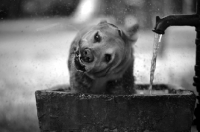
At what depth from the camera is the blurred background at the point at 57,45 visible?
2.88 metres

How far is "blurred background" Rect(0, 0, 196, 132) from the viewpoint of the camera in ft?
9.47

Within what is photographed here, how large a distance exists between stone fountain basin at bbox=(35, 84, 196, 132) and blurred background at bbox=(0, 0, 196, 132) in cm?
72

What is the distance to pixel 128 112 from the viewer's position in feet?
6.00

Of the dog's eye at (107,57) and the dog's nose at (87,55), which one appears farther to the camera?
the dog's eye at (107,57)

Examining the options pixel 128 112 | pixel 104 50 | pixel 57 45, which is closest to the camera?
pixel 128 112

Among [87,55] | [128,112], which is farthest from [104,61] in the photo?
[128,112]

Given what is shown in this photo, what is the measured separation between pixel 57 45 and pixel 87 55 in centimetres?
130

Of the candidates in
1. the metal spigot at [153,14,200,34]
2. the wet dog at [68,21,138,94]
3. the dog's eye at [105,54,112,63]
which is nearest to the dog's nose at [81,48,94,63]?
the wet dog at [68,21,138,94]

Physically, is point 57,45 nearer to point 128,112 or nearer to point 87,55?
point 87,55

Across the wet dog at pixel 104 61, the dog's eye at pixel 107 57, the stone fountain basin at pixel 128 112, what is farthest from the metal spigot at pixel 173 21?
the stone fountain basin at pixel 128 112

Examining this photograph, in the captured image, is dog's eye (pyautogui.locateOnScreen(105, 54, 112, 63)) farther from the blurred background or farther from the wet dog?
the blurred background

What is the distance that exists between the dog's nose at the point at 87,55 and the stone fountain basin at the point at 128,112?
0.79ft

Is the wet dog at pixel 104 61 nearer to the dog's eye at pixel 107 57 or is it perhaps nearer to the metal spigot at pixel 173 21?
the dog's eye at pixel 107 57

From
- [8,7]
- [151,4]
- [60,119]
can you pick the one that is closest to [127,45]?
[60,119]
